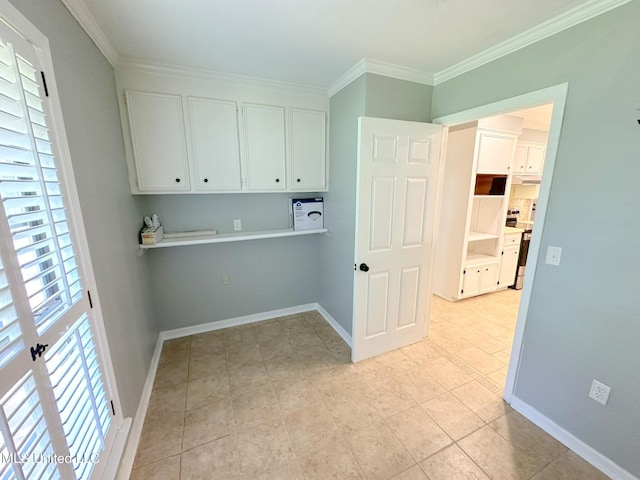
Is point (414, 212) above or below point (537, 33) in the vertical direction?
below

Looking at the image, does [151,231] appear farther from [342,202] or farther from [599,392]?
[599,392]

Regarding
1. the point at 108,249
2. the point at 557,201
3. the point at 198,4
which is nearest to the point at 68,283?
the point at 108,249

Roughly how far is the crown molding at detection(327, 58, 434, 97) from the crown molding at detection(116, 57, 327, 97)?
388 millimetres

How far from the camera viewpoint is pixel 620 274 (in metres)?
1.32

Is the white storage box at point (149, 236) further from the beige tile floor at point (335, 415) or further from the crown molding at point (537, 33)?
the crown molding at point (537, 33)

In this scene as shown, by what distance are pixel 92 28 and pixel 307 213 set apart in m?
2.01

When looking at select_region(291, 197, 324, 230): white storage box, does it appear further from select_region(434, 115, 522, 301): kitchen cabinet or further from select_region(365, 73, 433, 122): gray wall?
select_region(434, 115, 522, 301): kitchen cabinet

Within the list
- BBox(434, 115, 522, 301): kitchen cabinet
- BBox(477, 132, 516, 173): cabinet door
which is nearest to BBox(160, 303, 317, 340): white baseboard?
BBox(434, 115, 522, 301): kitchen cabinet

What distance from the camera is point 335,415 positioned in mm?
1800

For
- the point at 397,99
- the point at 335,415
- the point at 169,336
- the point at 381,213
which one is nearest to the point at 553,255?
the point at 381,213

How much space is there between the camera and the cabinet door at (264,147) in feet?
7.79

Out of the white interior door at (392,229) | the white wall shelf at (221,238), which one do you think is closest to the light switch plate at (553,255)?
the white interior door at (392,229)

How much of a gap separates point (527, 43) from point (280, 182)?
80.3 inches

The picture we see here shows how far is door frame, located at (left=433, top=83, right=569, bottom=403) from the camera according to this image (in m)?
1.48
